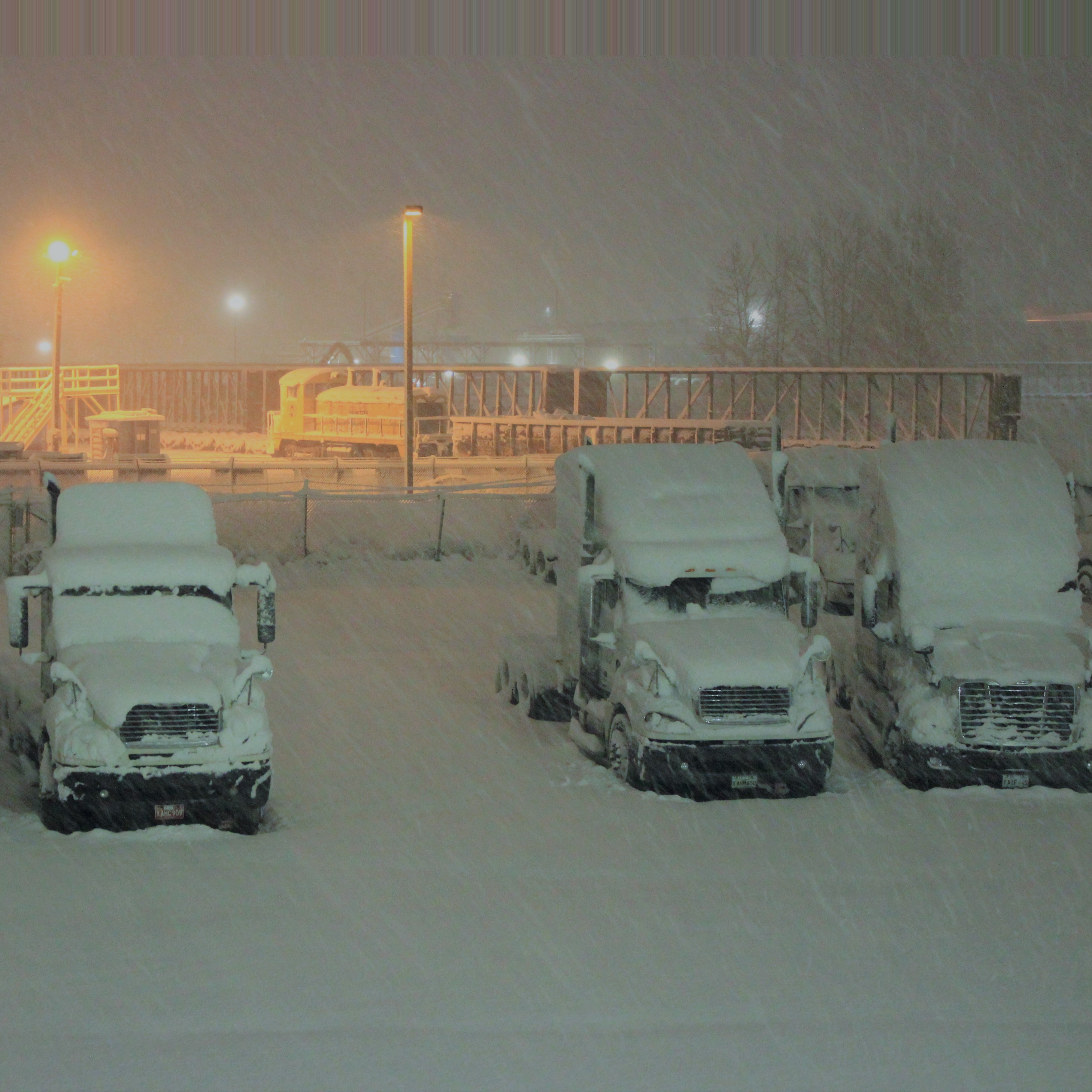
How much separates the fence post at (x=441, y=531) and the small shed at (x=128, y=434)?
2636cm

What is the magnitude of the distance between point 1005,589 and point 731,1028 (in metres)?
7.33

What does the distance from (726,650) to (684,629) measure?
1.94 feet

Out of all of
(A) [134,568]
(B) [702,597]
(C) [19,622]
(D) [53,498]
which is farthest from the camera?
(B) [702,597]

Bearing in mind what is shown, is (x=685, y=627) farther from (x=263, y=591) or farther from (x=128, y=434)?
(x=128, y=434)

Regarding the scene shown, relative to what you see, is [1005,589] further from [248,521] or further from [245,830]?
[248,521]

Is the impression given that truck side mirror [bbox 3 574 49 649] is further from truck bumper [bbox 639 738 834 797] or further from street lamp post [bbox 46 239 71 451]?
street lamp post [bbox 46 239 71 451]

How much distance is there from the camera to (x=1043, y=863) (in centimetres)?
1037

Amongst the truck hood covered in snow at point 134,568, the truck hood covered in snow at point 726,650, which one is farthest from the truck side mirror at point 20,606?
the truck hood covered in snow at point 726,650

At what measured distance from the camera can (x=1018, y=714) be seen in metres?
12.4

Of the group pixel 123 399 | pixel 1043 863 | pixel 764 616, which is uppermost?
pixel 123 399

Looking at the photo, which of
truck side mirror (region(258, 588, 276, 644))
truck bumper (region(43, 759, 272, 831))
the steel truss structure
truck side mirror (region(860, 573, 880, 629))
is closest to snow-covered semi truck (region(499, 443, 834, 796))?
truck side mirror (region(860, 573, 880, 629))

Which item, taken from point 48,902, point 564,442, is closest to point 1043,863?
point 48,902

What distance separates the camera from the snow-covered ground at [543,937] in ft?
22.1

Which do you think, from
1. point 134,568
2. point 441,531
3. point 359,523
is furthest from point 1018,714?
point 359,523
